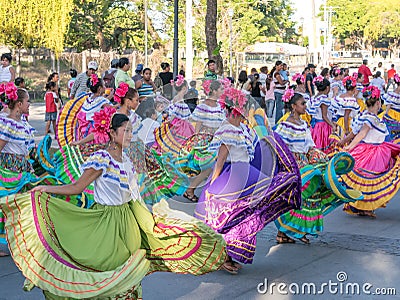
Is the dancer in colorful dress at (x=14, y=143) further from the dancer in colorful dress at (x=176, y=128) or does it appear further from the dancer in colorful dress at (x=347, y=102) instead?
the dancer in colorful dress at (x=347, y=102)

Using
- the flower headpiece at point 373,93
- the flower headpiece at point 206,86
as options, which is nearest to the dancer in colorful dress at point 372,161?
the flower headpiece at point 373,93

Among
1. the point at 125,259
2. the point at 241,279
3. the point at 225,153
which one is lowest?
the point at 241,279

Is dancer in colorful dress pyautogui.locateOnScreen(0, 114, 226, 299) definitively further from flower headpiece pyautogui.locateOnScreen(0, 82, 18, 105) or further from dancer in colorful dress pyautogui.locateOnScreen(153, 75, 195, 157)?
flower headpiece pyautogui.locateOnScreen(0, 82, 18, 105)

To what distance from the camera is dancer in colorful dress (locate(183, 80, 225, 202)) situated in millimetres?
6484

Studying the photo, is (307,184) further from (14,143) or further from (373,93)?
(14,143)

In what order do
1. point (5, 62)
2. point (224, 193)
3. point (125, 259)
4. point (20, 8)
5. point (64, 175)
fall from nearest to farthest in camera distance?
point (125, 259)
point (224, 193)
point (64, 175)
point (5, 62)
point (20, 8)

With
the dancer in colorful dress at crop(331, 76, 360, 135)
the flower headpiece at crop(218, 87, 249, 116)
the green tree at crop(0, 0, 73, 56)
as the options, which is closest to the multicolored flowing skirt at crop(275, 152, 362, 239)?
the flower headpiece at crop(218, 87, 249, 116)

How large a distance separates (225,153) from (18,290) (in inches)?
86.5

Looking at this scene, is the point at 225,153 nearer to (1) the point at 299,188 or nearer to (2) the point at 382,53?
(1) the point at 299,188

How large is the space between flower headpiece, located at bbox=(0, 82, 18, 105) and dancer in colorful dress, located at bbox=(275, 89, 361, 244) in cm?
287

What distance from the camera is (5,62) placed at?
Result: 14.4 meters

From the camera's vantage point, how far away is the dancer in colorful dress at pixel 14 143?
7547mm

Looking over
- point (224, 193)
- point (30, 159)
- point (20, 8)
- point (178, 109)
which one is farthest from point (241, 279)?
point (20, 8)

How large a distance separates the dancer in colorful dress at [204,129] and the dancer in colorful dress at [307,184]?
816 mm
